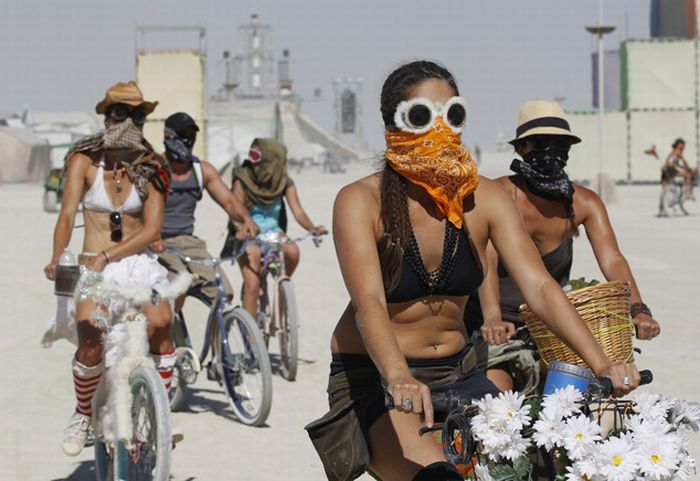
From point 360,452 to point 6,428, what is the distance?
507 centimetres

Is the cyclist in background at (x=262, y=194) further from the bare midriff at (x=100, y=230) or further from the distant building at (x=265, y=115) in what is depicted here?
the distant building at (x=265, y=115)

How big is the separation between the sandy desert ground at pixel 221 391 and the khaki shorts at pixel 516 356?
1.17m

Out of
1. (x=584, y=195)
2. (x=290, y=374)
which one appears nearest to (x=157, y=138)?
(x=290, y=374)

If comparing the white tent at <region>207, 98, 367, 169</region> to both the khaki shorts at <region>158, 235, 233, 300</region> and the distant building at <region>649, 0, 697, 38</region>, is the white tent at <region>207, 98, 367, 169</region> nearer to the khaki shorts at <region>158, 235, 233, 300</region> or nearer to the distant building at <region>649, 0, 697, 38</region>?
the distant building at <region>649, 0, 697, 38</region>

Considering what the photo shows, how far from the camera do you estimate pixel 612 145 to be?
5766 centimetres

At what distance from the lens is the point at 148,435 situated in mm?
6219

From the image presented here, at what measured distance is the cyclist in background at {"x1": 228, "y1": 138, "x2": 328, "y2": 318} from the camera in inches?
406

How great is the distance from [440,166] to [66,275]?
2938 mm

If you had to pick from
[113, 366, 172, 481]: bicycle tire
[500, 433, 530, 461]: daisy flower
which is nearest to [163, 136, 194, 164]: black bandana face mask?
[113, 366, 172, 481]: bicycle tire

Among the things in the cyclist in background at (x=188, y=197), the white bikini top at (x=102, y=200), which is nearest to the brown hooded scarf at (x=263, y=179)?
the cyclist in background at (x=188, y=197)

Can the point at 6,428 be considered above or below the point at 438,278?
below

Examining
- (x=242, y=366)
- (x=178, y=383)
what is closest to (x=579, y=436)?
(x=242, y=366)

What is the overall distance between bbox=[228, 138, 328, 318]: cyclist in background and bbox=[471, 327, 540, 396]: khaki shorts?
505cm

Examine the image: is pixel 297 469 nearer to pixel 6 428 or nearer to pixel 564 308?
pixel 6 428
